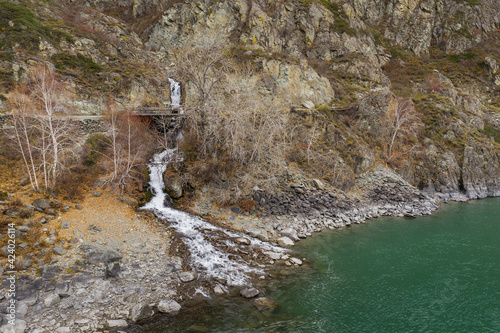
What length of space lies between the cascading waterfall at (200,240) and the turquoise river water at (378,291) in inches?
82.9

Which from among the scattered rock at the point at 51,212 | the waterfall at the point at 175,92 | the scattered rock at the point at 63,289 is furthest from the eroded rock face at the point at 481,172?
the scattered rock at the point at 51,212

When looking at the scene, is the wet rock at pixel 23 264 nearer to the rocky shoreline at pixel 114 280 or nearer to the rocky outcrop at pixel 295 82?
the rocky shoreline at pixel 114 280

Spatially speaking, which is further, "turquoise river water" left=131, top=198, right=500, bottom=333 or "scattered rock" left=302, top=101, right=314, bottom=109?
"scattered rock" left=302, top=101, right=314, bottom=109

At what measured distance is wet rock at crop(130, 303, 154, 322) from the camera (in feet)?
37.4

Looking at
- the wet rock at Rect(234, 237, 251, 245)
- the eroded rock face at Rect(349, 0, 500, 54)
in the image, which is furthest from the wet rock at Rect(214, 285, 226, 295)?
the eroded rock face at Rect(349, 0, 500, 54)

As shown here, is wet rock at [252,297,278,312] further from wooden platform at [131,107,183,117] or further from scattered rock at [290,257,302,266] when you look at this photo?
wooden platform at [131,107,183,117]

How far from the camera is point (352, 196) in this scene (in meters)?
28.1

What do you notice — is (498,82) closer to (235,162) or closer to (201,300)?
(235,162)

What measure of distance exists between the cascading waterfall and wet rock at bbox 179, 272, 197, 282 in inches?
24.5

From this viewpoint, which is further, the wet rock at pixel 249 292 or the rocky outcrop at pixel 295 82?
the rocky outcrop at pixel 295 82

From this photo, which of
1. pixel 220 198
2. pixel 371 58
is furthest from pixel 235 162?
pixel 371 58

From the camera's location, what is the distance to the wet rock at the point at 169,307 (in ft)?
39.2

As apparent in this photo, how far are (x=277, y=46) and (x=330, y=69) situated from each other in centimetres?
1106

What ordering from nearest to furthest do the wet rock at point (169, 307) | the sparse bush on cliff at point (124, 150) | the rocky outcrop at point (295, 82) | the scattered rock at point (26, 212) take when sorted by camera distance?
the wet rock at point (169, 307), the scattered rock at point (26, 212), the sparse bush on cliff at point (124, 150), the rocky outcrop at point (295, 82)
